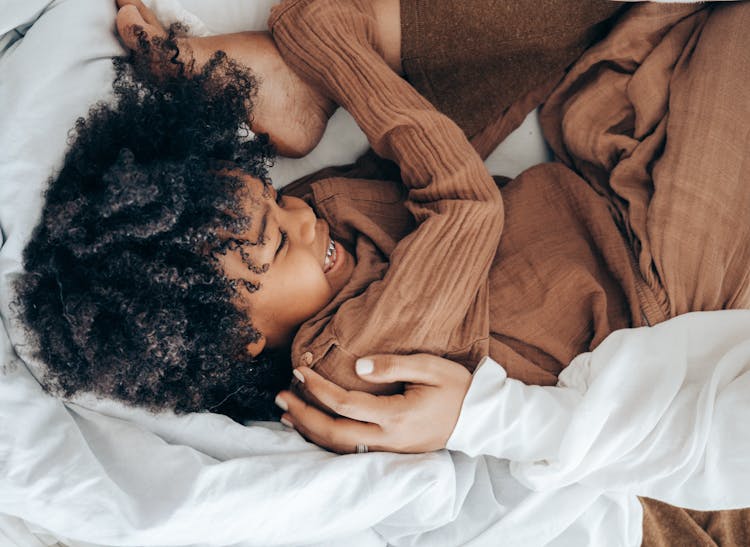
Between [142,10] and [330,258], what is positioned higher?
[142,10]

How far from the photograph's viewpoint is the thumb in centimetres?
92

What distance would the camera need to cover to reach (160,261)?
81 centimetres

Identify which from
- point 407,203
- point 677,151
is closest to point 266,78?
point 407,203

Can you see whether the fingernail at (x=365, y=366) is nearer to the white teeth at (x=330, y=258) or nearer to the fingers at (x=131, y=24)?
the white teeth at (x=330, y=258)

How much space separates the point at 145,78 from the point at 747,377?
3.19ft

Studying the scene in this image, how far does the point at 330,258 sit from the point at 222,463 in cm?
35

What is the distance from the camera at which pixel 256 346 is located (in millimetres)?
973

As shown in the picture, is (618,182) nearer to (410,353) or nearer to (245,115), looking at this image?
(410,353)

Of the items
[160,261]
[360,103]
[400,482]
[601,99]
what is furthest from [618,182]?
[160,261]

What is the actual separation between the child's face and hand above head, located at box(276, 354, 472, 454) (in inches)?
3.8

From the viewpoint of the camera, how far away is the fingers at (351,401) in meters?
0.92

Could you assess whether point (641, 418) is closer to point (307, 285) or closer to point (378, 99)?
point (307, 285)

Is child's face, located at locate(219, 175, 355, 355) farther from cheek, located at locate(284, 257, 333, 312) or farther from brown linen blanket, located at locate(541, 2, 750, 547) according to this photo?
brown linen blanket, located at locate(541, 2, 750, 547)

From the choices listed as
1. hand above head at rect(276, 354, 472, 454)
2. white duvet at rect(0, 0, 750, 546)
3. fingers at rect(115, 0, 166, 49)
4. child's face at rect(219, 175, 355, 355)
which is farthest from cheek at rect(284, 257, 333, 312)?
fingers at rect(115, 0, 166, 49)
